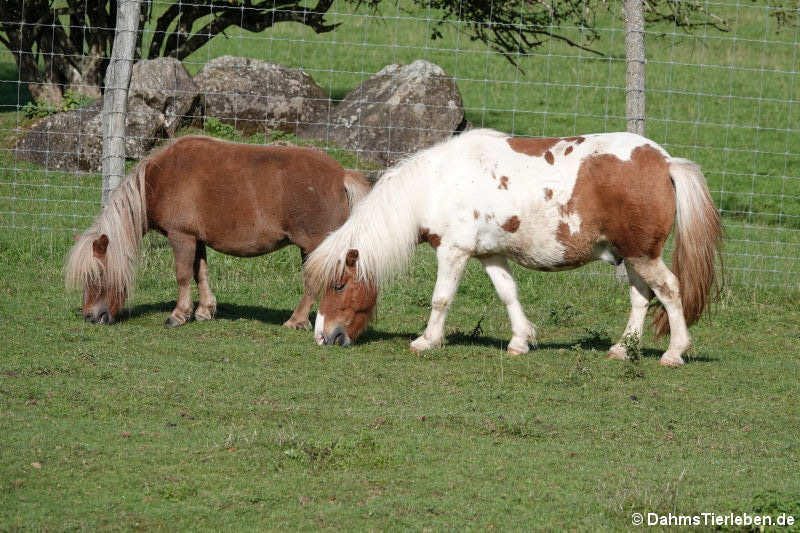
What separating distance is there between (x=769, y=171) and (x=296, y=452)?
584 inches

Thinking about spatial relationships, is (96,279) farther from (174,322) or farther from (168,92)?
(168,92)

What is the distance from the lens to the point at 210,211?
7.84 meters

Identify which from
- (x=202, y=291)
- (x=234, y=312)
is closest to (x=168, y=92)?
(x=234, y=312)

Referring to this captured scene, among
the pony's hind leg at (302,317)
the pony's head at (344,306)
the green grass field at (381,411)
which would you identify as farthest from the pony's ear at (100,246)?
the pony's head at (344,306)

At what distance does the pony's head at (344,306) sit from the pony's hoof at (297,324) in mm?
662

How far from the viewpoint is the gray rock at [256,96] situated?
1441 cm

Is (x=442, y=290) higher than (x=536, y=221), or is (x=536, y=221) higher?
(x=536, y=221)

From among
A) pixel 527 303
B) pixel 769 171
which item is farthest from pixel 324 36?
pixel 527 303

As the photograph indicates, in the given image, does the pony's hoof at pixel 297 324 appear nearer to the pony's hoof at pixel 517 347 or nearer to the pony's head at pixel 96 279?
the pony's head at pixel 96 279

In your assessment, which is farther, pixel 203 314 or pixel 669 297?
pixel 203 314

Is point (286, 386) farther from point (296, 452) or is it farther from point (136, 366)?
point (296, 452)

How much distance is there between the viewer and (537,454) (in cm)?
505

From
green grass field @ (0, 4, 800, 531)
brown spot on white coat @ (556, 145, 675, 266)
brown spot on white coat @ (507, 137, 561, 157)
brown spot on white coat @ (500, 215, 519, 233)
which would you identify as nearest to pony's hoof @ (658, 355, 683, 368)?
green grass field @ (0, 4, 800, 531)

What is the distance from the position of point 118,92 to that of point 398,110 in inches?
197
